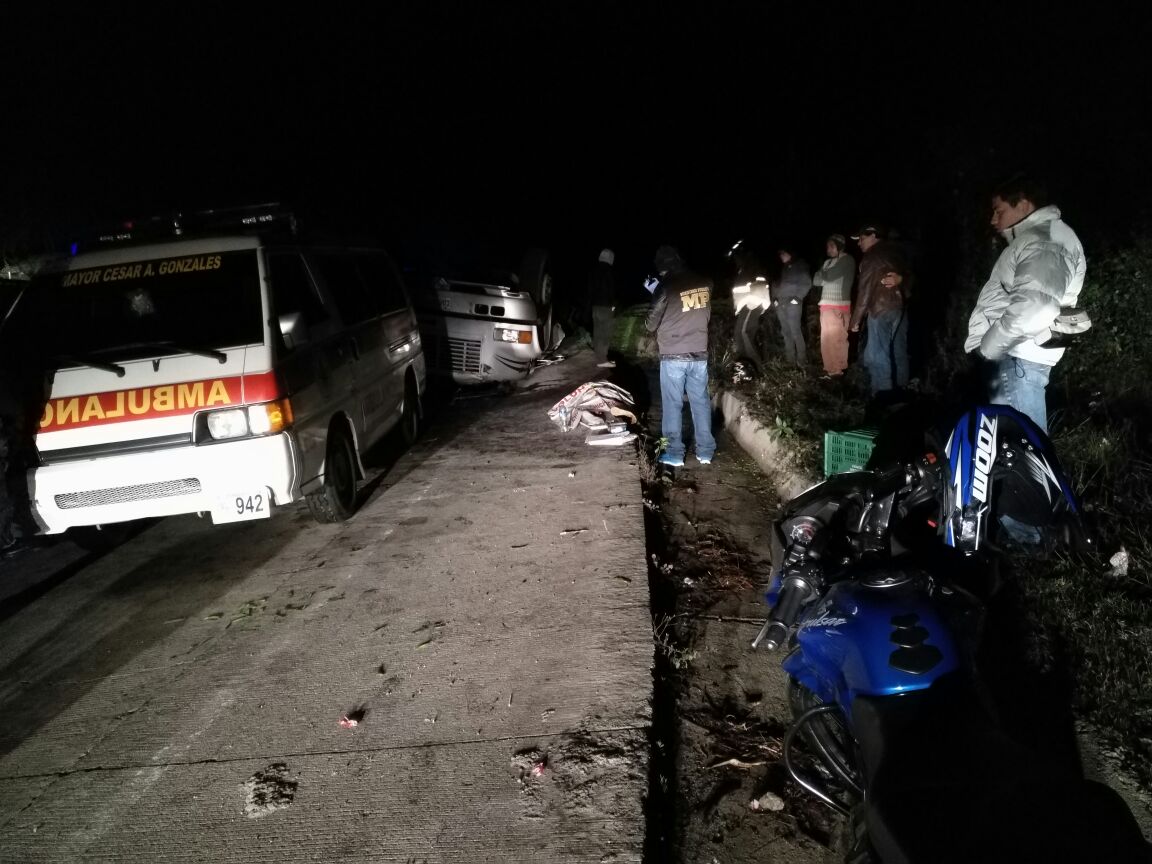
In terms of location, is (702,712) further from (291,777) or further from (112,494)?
(112,494)

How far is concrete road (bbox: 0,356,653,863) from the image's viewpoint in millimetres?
2637

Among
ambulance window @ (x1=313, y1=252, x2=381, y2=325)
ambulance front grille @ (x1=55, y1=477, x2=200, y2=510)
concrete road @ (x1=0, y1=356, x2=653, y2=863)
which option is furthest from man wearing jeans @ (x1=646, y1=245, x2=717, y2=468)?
ambulance front grille @ (x1=55, y1=477, x2=200, y2=510)

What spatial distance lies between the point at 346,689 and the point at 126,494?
2061 millimetres

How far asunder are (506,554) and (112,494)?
233 centimetres

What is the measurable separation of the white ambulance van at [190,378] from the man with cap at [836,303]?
14.8 ft

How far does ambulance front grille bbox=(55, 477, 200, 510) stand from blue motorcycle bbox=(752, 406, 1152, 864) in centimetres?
338

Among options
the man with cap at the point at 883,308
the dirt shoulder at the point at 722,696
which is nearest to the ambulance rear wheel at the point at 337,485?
the dirt shoulder at the point at 722,696

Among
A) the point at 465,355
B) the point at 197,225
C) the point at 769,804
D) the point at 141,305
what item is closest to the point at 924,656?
the point at 769,804

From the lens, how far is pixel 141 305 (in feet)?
15.6

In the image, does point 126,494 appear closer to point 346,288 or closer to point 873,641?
point 346,288

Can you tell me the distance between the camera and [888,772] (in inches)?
72.4

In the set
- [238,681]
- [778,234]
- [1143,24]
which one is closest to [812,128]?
[778,234]

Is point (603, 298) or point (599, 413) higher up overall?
point (603, 298)

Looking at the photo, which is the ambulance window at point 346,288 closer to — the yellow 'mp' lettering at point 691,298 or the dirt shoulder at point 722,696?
the yellow 'mp' lettering at point 691,298
